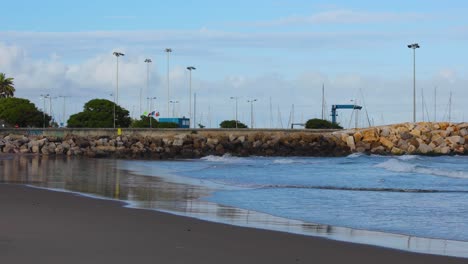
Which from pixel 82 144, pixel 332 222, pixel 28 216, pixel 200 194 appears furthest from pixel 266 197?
pixel 82 144

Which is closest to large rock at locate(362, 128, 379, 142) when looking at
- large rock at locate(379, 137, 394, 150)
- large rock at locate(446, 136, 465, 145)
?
Result: large rock at locate(379, 137, 394, 150)

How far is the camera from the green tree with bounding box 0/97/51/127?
10500 centimetres

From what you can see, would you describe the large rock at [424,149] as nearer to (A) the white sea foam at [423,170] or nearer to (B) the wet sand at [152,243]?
(A) the white sea foam at [423,170]

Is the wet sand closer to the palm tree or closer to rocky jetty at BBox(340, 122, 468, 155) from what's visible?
rocky jetty at BBox(340, 122, 468, 155)

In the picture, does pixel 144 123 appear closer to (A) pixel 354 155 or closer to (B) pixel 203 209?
(A) pixel 354 155

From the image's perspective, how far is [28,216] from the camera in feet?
39.8

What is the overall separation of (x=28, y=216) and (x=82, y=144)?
4613cm

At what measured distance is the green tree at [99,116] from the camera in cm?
10025

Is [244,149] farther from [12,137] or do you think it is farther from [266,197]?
[266,197]

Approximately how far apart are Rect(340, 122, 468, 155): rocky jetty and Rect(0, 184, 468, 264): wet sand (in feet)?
172

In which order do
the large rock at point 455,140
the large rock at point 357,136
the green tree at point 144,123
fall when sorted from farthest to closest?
the green tree at point 144,123 → the large rock at point 455,140 → the large rock at point 357,136

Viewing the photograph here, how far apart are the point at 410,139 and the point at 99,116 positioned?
51.2 meters

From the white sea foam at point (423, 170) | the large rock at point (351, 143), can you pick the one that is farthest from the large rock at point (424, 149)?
the white sea foam at point (423, 170)

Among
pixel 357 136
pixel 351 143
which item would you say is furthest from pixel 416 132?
pixel 351 143
